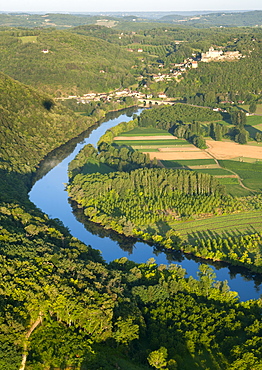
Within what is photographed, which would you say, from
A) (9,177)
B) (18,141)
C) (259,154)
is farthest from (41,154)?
(259,154)

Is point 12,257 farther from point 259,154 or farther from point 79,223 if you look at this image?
point 259,154

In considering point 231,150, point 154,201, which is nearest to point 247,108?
point 231,150

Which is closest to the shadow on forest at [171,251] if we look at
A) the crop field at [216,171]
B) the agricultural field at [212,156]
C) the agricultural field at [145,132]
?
the agricultural field at [212,156]

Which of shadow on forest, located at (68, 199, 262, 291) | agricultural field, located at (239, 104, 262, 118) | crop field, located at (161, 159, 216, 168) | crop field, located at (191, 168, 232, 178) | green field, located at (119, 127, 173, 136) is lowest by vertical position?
shadow on forest, located at (68, 199, 262, 291)

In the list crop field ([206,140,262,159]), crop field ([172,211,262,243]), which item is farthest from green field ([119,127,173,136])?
crop field ([172,211,262,243])

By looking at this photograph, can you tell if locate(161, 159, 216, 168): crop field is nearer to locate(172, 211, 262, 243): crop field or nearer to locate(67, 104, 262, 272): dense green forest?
locate(67, 104, 262, 272): dense green forest

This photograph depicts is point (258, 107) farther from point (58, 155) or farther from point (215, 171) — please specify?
point (58, 155)
